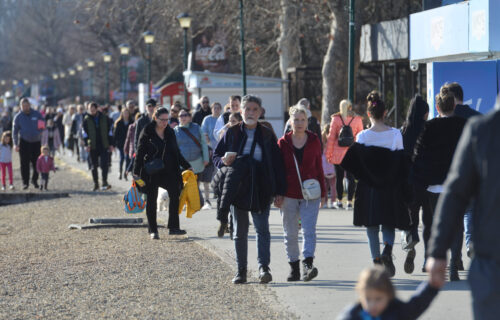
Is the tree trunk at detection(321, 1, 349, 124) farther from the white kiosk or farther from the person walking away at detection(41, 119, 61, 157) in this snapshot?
the person walking away at detection(41, 119, 61, 157)

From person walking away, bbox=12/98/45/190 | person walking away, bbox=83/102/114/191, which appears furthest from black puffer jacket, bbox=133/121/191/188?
person walking away, bbox=12/98/45/190

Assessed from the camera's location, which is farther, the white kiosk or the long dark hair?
the white kiosk

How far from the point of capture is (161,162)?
38.1ft

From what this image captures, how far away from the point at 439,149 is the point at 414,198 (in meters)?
0.65

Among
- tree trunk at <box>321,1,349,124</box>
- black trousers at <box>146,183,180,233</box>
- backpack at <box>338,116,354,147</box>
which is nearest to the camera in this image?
backpack at <box>338,116,354,147</box>

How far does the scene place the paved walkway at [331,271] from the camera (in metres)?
7.13

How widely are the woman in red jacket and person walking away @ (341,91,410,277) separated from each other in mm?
453

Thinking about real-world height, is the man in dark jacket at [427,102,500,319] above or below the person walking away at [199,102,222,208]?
above

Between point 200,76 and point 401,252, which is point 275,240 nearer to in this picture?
point 401,252

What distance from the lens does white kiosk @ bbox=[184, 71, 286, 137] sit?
89.0 ft

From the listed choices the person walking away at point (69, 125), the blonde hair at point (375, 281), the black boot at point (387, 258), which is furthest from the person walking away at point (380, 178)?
the person walking away at point (69, 125)

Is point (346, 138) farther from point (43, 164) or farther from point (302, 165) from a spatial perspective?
point (43, 164)

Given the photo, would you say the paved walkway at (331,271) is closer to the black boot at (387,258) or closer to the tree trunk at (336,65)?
the black boot at (387,258)

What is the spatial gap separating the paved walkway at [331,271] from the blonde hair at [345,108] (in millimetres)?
1451
